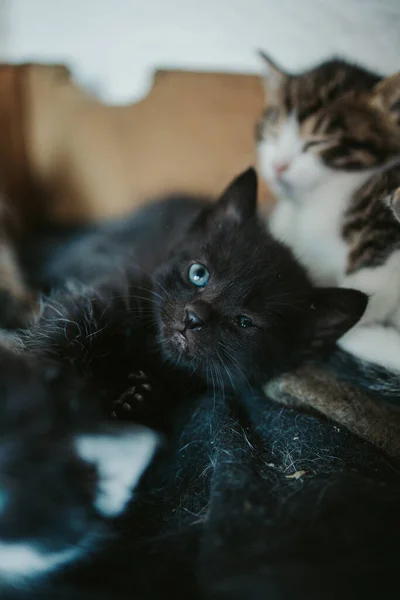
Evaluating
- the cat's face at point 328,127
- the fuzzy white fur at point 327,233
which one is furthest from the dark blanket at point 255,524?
the cat's face at point 328,127

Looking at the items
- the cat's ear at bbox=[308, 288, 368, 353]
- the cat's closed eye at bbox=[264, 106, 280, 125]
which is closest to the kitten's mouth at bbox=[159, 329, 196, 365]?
the cat's ear at bbox=[308, 288, 368, 353]

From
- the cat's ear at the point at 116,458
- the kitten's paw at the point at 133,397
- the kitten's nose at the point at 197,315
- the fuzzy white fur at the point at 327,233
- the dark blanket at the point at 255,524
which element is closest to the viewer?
the dark blanket at the point at 255,524

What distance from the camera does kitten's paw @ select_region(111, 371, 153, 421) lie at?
Answer: 2.68 ft

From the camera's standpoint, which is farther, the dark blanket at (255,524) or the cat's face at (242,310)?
the cat's face at (242,310)

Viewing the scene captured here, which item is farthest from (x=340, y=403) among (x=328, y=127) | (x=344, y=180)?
A: (x=328, y=127)

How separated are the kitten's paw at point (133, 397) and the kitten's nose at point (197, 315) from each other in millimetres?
129

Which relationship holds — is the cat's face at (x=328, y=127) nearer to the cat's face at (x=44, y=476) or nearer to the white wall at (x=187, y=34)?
the white wall at (x=187, y=34)

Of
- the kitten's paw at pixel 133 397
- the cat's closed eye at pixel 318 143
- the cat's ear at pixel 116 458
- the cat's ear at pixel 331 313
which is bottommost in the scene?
the kitten's paw at pixel 133 397

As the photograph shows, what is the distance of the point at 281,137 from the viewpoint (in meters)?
1.32

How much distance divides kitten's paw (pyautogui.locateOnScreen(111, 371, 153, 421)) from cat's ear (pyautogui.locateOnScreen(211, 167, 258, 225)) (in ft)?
1.32

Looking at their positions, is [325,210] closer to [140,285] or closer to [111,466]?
[140,285]

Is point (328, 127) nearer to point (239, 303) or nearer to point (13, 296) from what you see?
point (239, 303)

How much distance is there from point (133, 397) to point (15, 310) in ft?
1.53

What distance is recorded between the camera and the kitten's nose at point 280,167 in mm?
1284
